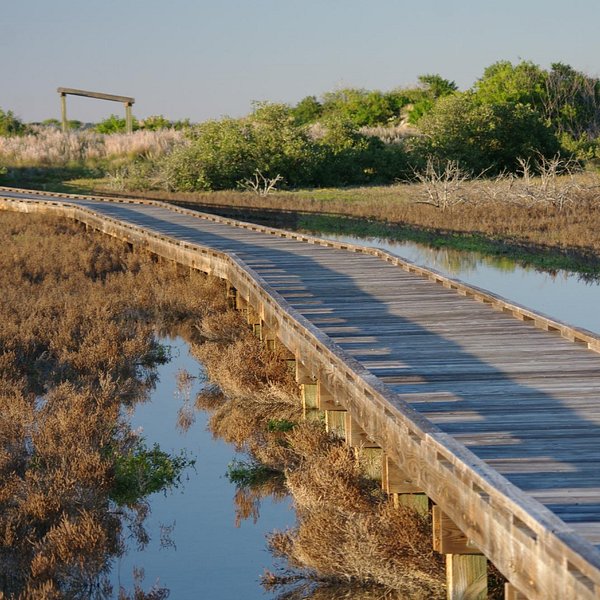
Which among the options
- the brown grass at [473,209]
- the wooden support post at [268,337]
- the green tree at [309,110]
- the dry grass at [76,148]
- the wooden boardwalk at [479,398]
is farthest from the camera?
the green tree at [309,110]

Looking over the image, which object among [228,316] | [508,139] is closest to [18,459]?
[228,316]

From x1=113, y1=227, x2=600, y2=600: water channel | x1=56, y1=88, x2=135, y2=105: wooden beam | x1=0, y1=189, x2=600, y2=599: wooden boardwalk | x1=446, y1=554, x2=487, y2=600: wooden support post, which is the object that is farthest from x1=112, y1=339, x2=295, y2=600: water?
x1=56, y1=88, x2=135, y2=105: wooden beam

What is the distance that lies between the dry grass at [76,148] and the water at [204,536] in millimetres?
35464

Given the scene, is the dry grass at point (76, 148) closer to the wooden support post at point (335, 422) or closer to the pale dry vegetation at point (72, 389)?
the pale dry vegetation at point (72, 389)

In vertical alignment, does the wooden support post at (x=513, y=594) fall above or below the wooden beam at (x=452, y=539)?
above

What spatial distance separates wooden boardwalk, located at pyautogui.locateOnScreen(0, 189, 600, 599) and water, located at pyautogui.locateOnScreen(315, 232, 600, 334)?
250 cm

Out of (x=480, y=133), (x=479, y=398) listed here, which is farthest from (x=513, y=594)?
(x=480, y=133)

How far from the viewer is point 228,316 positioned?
50.3 ft

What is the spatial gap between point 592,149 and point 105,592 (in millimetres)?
41030

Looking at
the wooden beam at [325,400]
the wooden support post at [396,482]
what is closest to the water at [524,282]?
the wooden beam at [325,400]

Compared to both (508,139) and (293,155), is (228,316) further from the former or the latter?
(508,139)

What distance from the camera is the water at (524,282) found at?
1536 cm

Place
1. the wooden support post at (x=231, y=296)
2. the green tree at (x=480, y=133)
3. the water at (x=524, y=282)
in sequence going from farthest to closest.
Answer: the green tree at (x=480, y=133) < the wooden support post at (x=231, y=296) < the water at (x=524, y=282)

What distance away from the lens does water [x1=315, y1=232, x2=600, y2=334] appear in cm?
1536
